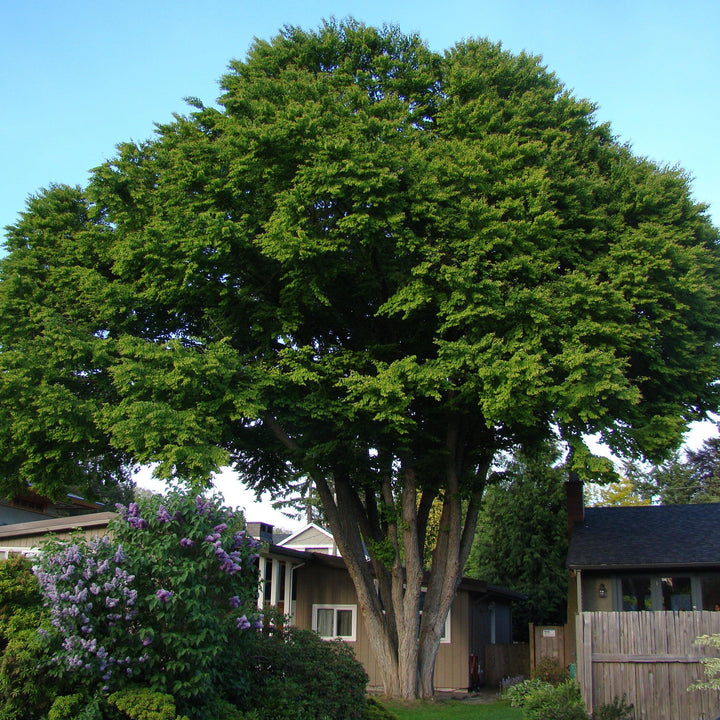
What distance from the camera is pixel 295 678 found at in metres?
9.56

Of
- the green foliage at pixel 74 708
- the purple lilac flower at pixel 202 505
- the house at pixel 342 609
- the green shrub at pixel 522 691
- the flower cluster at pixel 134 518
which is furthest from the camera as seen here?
the house at pixel 342 609

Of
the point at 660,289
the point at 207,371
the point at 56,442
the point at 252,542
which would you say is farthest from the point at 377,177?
the point at 56,442

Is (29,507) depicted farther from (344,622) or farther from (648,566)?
(648,566)

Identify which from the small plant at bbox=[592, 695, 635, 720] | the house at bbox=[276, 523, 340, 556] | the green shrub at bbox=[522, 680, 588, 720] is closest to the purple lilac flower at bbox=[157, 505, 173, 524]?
the green shrub at bbox=[522, 680, 588, 720]

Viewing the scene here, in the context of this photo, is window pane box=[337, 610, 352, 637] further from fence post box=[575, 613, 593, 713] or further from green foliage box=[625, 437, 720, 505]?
green foliage box=[625, 437, 720, 505]

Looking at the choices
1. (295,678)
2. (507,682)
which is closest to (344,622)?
(507,682)

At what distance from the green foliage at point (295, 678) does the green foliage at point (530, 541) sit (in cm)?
1939

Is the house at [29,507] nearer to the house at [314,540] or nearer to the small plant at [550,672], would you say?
the house at [314,540]

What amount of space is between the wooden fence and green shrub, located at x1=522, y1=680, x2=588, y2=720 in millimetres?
276

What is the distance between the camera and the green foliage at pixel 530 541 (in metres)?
29.0

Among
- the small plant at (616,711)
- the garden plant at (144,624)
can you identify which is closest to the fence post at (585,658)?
the small plant at (616,711)

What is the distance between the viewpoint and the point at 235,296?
16672 millimetres

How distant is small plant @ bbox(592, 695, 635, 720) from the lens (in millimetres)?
12258

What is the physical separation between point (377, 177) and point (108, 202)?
678 centimetres
